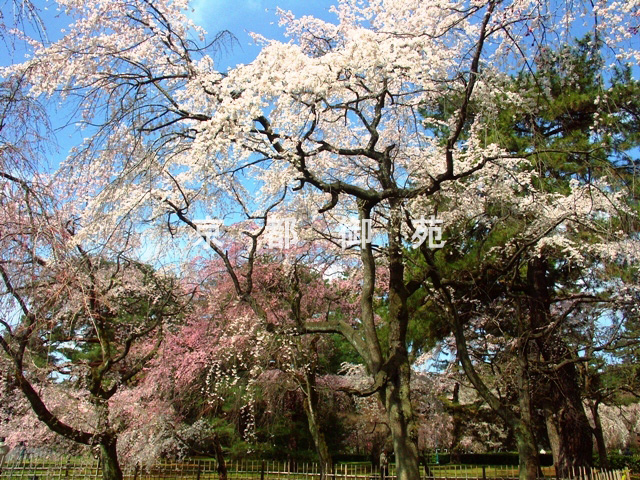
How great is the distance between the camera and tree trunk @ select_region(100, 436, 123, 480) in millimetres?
8438

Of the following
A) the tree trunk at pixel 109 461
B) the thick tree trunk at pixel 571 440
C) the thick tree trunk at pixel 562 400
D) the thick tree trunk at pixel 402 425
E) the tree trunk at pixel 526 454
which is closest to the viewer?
the thick tree trunk at pixel 402 425

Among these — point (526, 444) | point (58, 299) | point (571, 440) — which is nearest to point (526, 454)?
point (526, 444)

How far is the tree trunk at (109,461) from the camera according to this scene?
8438mm

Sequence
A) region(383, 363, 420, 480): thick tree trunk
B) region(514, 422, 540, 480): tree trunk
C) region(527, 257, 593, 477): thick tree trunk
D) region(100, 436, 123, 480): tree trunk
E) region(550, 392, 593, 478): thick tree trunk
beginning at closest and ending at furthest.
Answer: region(383, 363, 420, 480): thick tree trunk < region(514, 422, 540, 480): tree trunk < region(100, 436, 123, 480): tree trunk < region(527, 257, 593, 477): thick tree trunk < region(550, 392, 593, 478): thick tree trunk

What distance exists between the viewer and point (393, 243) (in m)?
7.16

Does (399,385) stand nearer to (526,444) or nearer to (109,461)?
(526,444)

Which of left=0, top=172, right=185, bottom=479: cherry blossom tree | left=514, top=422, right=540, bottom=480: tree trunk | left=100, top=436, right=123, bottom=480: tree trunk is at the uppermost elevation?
left=0, top=172, right=185, bottom=479: cherry blossom tree

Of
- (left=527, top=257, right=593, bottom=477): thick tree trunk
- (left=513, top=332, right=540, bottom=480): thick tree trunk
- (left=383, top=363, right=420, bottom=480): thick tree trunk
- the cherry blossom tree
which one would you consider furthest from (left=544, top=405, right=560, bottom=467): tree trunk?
the cherry blossom tree

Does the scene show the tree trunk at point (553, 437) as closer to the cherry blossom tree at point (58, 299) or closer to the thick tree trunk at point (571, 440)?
the thick tree trunk at point (571, 440)

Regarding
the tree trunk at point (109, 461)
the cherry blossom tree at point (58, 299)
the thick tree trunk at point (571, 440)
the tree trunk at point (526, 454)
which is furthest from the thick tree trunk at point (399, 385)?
the tree trunk at point (109, 461)

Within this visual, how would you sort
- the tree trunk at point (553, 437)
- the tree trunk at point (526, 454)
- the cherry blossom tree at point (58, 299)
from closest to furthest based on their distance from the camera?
the cherry blossom tree at point (58, 299), the tree trunk at point (526, 454), the tree trunk at point (553, 437)

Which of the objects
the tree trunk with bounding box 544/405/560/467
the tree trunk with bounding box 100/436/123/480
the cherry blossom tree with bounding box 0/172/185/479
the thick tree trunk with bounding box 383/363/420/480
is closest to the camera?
the cherry blossom tree with bounding box 0/172/185/479

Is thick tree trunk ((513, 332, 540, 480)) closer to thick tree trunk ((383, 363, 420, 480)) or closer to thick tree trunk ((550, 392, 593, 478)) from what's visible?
thick tree trunk ((383, 363, 420, 480))

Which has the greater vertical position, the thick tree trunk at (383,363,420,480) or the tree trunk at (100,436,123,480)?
the thick tree trunk at (383,363,420,480)
